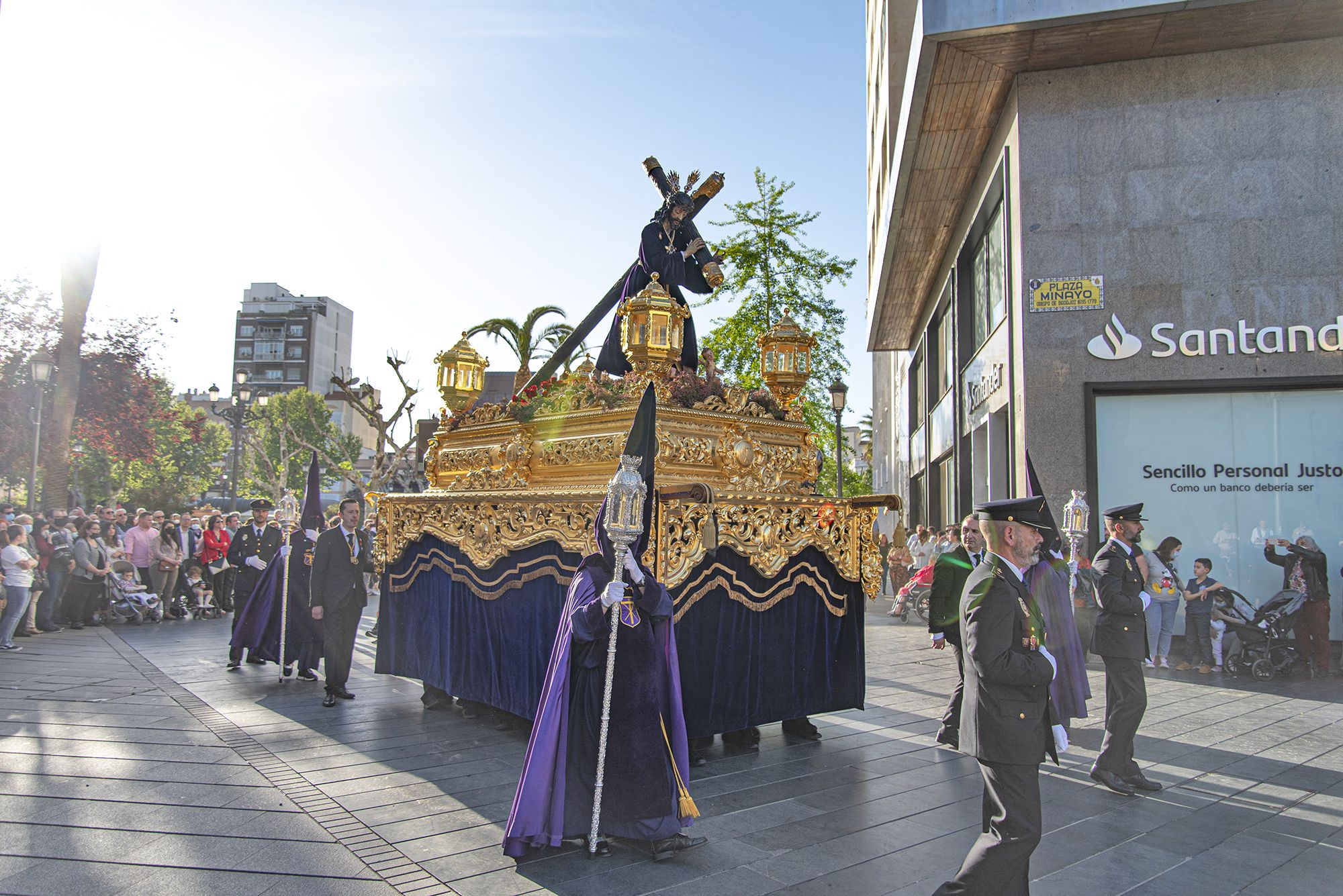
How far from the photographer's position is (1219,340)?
11.7 meters

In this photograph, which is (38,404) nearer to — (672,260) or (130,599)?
(130,599)

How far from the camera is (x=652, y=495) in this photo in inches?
197

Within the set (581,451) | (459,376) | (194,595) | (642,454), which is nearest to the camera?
(642,454)

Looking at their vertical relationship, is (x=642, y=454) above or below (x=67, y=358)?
below

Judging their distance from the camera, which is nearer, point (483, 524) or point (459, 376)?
point (483, 524)

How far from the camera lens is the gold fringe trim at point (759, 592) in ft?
20.5

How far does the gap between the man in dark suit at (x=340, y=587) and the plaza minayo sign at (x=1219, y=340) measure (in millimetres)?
10075

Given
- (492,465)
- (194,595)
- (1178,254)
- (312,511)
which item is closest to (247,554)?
(312,511)

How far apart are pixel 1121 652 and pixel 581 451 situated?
428 centimetres

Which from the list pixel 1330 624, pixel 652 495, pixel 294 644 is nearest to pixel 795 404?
pixel 652 495

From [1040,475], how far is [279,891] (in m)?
10.8

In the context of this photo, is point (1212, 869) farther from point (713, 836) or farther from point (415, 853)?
point (415, 853)

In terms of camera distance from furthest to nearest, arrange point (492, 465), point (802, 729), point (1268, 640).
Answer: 1. point (1268, 640)
2. point (492, 465)
3. point (802, 729)

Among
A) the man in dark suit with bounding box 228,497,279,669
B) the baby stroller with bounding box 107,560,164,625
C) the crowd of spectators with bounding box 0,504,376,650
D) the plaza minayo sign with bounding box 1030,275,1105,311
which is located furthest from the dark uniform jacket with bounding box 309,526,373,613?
the plaza minayo sign with bounding box 1030,275,1105,311
